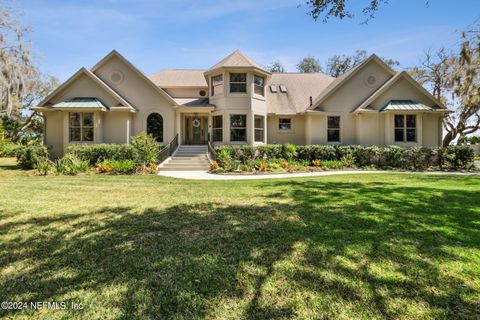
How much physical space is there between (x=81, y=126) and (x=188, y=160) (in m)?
7.63

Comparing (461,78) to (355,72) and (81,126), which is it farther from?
(81,126)

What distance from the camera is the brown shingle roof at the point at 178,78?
2380 centimetres

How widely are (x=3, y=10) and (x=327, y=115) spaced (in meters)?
19.7

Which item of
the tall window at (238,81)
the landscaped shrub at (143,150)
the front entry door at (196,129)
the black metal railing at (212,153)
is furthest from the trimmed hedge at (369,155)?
the front entry door at (196,129)

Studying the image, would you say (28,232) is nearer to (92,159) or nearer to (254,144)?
(92,159)

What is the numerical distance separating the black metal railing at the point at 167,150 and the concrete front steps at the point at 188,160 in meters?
0.28

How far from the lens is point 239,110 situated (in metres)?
19.7

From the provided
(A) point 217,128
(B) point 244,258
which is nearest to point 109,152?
(A) point 217,128

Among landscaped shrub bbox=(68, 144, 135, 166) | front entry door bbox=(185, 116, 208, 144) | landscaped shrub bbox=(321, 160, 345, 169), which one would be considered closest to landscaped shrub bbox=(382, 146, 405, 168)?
landscaped shrub bbox=(321, 160, 345, 169)

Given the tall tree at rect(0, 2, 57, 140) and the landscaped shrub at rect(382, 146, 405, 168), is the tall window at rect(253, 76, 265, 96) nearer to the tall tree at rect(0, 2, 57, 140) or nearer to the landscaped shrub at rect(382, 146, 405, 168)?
the landscaped shrub at rect(382, 146, 405, 168)

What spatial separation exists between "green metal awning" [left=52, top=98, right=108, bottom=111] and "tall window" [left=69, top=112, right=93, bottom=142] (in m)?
0.74

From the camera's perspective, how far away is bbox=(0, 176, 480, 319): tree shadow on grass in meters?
2.87

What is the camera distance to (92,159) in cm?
1653

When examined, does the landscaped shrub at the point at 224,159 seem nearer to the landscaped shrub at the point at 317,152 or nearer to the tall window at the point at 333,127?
the landscaped shrub at the point at 317,152
